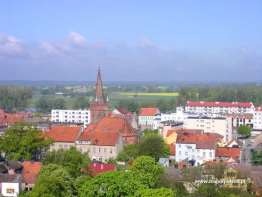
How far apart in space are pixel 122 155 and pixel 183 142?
6.86 meters

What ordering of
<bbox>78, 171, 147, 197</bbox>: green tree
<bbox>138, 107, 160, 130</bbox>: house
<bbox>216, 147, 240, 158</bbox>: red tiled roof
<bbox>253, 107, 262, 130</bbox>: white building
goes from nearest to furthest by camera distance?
<bbox>78, 171, 147, 197</bbox>: green tree
<bbox>216, 147, 240, 158</bbox>: red tiled roof
<bbox>253, 107, 262, 130</bbox>: white building
<bbox>138, 107, 160, 130</bbox>: house

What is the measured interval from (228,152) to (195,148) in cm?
336

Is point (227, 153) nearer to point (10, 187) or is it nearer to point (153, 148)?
point (153, 148)

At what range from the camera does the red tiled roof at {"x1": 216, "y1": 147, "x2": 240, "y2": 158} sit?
5365 centimetres

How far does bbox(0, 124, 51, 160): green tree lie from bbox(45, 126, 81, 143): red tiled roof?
31.6ft

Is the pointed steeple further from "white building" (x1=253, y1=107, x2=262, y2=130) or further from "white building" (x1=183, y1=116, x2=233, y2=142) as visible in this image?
"white building" (x1=253, y1=107, x2=262, y2=130)

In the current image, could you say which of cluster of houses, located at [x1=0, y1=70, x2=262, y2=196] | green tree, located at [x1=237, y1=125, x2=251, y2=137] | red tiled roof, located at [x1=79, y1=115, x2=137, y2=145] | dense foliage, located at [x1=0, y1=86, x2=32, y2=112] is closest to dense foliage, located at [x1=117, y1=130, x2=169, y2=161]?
cluster of houses, located at [x1=0, y1=70, x2=262, y2=196]

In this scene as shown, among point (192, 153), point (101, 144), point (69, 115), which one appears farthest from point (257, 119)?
point (101, 144)

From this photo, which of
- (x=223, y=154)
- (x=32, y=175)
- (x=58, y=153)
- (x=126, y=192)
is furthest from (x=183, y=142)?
(x=126, y=192)

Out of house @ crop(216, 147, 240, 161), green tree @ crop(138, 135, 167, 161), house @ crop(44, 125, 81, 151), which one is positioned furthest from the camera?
house @ crop(44, 125, 81, 151)

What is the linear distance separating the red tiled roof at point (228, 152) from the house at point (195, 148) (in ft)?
2.26

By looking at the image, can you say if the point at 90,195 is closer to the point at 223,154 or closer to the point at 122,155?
the point at 122,155

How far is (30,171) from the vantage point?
42.0 metres

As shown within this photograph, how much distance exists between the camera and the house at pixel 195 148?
181ft
